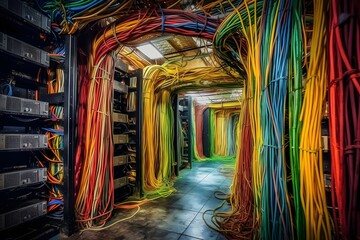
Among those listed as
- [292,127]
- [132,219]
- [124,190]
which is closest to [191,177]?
[124,190]

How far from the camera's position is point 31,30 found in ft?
5.75

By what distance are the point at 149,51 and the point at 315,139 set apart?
3.05 meters

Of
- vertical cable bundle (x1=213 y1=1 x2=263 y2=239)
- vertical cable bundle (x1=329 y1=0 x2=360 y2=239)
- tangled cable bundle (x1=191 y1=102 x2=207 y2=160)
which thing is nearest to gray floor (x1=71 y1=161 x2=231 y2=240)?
vertical cable bundle (x1=213 y1=1 x2=263 y2=239)

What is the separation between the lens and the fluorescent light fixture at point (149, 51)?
3.17m

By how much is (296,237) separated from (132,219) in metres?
1.73

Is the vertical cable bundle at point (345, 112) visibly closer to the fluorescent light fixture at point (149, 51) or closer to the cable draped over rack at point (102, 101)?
the cable draped over rack at point (102, 101)

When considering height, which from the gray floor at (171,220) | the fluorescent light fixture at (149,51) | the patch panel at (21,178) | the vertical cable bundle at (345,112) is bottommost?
the gray floor at (171,220)

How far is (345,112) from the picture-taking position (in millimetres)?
999

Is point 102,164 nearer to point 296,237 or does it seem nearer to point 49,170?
point 49,170

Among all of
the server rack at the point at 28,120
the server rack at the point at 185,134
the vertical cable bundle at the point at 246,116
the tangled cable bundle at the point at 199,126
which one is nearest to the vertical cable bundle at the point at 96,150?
the server rack at the point at 28,120

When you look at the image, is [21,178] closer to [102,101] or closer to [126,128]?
[102,101]

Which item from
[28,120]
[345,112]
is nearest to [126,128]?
[28,120]

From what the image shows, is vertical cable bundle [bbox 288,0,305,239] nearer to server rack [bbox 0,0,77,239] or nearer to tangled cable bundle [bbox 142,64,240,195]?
tangled cable bundle [bbox 142,64,240,195]

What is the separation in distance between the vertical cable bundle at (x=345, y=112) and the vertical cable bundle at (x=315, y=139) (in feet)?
0.30
